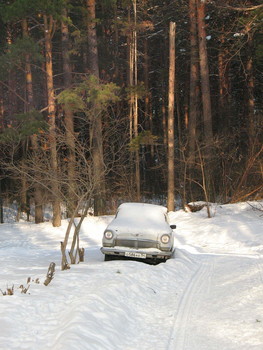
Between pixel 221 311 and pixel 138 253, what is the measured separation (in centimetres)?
346

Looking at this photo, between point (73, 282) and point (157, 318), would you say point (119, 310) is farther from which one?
point (73, 282)

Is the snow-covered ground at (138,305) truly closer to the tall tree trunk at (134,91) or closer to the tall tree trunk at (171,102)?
the tall tree trunk at (171,102)

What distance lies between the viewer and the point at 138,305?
19.6 feet

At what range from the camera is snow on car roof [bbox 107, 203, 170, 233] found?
9.31 metres

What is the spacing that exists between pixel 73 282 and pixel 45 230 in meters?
11.3

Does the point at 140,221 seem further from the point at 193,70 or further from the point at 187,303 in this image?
the point at 193,70

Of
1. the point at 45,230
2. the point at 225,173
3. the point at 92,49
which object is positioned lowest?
the point at 45,230

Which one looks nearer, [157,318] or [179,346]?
[179,346]

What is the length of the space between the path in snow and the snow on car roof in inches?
65.0

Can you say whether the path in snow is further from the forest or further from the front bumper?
the forest

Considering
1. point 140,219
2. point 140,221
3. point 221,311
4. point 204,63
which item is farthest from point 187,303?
point 204,63

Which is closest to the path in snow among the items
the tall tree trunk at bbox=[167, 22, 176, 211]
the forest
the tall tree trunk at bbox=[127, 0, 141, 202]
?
the forest

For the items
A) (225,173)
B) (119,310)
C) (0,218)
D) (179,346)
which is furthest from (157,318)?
(0,218)

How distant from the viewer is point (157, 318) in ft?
18.0
